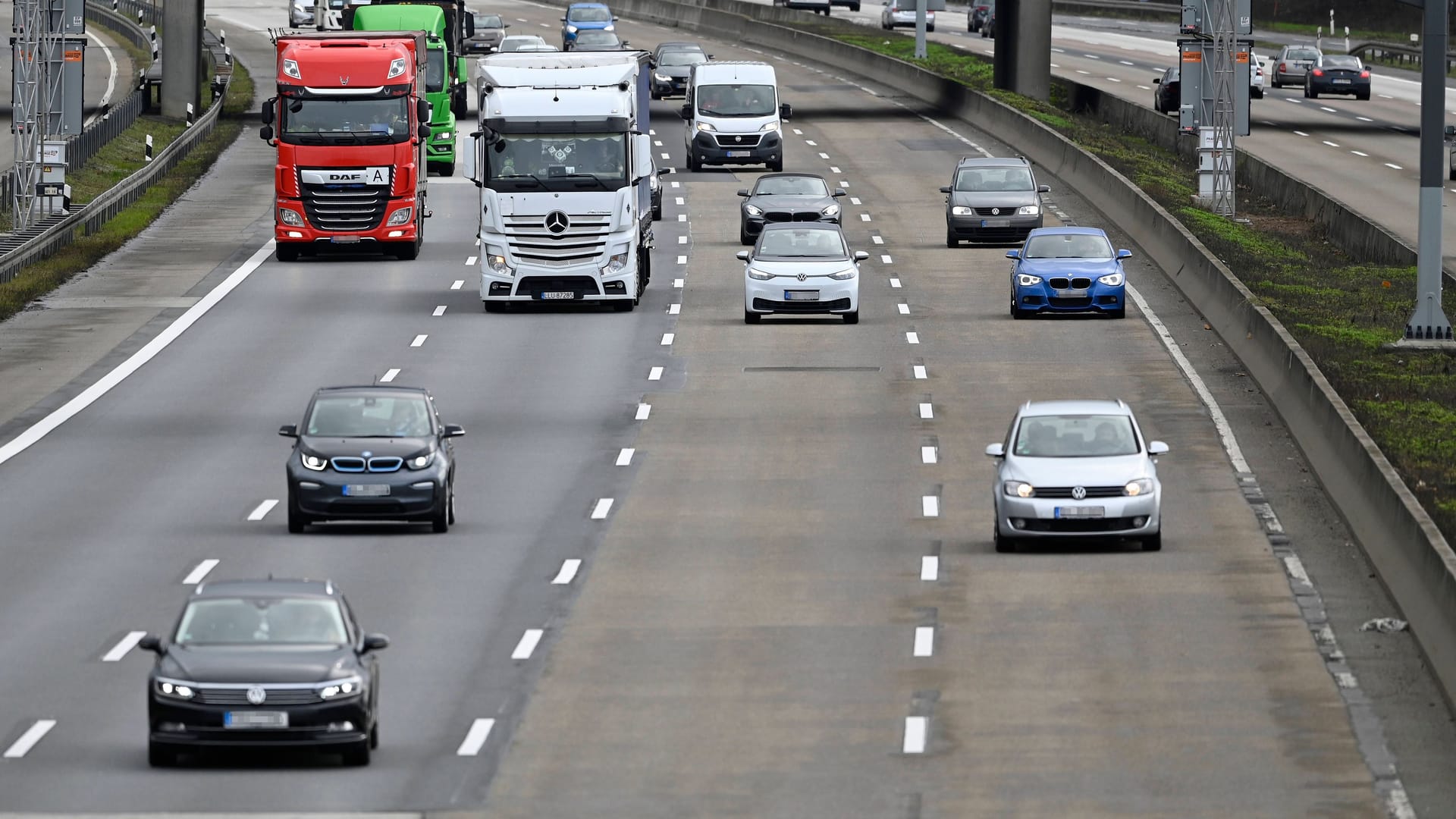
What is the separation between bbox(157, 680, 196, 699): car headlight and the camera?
18688mm

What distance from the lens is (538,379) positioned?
40.8 m

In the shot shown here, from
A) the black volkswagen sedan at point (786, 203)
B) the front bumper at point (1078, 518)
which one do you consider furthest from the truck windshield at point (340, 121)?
the front bumper at point (1078, 518)

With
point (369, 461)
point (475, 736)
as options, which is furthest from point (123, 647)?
point (369, 461)

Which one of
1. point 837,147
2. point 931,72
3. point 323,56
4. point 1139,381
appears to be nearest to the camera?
point 1139,381

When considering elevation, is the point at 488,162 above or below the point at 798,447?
above

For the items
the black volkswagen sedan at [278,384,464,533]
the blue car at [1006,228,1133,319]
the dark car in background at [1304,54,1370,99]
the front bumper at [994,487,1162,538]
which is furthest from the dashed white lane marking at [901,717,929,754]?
the dark car in background at [1304,54,1370,99]

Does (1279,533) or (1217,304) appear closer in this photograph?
(1279,533)

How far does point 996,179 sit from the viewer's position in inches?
2188

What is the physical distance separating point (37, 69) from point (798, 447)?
28917mm

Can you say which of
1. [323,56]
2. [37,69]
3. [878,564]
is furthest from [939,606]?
[37,69]

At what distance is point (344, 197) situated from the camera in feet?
171

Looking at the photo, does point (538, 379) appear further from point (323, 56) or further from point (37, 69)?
point (37, 69)

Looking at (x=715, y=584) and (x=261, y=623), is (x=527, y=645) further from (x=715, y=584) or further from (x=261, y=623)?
(x=261, y=623)

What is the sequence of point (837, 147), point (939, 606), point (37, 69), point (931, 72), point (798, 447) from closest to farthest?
point (939, 606)
point (798, 447)
point (37, 69)
point (837, 147)
point (931, 72)
